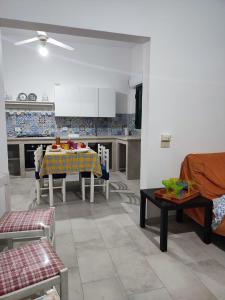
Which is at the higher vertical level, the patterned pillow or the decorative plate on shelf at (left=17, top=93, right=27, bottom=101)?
A: the decorative plate on shelf at (left=17, top=93, right=27, bottom=101)

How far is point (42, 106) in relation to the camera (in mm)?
5305

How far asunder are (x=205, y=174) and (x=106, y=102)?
3.48 m

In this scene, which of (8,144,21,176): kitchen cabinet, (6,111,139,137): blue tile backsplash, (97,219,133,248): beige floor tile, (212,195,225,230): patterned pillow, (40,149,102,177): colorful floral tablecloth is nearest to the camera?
(212,195,225,230): patterned pillow

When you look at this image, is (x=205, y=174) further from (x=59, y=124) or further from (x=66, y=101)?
(x=59, y=124)

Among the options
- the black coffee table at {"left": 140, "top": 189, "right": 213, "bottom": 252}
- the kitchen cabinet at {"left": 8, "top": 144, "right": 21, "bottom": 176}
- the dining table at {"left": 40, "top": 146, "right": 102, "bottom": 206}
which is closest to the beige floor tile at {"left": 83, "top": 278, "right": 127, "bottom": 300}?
the black coffee table at {"left": 140, "top": 189, "right": 213, "bottom": 252}

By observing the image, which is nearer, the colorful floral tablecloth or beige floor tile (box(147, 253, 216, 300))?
beige floor tile (box(147, 253, 216, 300))

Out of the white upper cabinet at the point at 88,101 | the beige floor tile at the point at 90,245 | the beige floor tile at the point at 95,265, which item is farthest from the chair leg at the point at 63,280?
the white upper cabinet at the point at 88,101

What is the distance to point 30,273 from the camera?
3.58 ft

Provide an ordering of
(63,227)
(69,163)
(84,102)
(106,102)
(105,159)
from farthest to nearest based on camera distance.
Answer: (106,102) < (84,102) < (105,159) < (69,163) < (63,227)

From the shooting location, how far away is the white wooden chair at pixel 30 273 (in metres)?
1.02

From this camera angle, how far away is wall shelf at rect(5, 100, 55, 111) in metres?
5.04

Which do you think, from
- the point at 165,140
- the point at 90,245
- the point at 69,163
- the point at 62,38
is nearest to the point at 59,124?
the point at 62,38

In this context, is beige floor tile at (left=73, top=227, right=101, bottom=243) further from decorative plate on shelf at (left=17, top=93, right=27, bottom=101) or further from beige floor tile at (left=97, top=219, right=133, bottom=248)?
decorative plate on shelf at (left=17, top=93, right=27, bottom=101)

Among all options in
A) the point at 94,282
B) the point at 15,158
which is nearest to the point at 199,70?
the point at 94,282
